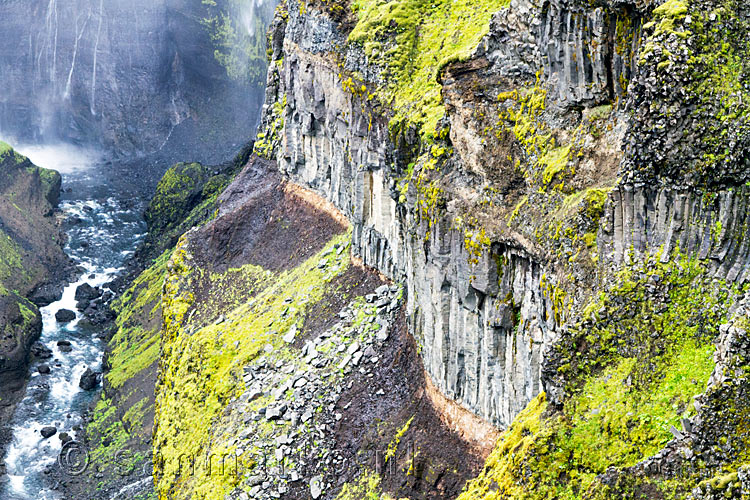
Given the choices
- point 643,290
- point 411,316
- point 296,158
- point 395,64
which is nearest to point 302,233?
point 296,158

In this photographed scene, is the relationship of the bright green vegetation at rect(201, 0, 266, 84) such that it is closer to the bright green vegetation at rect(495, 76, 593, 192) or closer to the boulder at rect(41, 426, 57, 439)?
the boulder at rect(41, 426, 57, 439)

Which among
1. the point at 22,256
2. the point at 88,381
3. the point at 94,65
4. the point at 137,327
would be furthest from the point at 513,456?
the point at 94,65

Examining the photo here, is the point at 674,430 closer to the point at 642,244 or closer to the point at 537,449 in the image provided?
the point at 537,449

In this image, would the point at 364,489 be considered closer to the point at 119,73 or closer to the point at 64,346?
the point at 64,346

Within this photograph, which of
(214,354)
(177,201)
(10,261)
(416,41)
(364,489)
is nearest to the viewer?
(364,489)

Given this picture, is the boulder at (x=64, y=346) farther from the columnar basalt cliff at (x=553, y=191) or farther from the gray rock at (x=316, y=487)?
the gray rock at (x=316, y=487)

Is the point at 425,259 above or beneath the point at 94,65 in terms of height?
beneath
